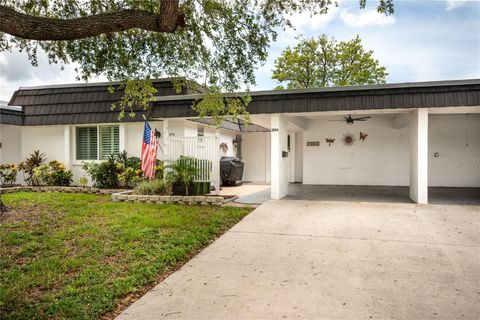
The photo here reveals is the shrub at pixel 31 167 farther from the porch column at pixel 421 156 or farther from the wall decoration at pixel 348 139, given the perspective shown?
the porch column at pixel 421 156

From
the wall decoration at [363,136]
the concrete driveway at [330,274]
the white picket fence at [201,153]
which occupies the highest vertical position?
the wall decoration at [363,136]

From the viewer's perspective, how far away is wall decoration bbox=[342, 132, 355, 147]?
502 inches

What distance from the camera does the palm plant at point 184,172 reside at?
29.6 feet

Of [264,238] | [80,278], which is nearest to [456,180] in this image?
[264,238]


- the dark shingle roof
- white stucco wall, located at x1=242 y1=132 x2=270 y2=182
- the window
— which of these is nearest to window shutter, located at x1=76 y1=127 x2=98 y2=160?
the window

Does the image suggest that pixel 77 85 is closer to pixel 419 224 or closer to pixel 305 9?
pixel 305 9

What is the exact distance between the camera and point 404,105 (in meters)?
7.99

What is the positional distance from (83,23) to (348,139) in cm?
1099

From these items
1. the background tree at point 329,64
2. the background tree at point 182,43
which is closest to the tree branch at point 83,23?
the background tree at point 182,43

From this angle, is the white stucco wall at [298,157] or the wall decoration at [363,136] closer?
the wall decoration at [363,136]

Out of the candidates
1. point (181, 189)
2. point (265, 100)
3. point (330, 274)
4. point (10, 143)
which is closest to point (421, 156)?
point (265, 100)

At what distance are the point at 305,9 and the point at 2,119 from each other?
37.5 ft

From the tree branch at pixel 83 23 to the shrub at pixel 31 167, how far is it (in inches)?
383

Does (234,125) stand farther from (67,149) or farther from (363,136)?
(67,149)
